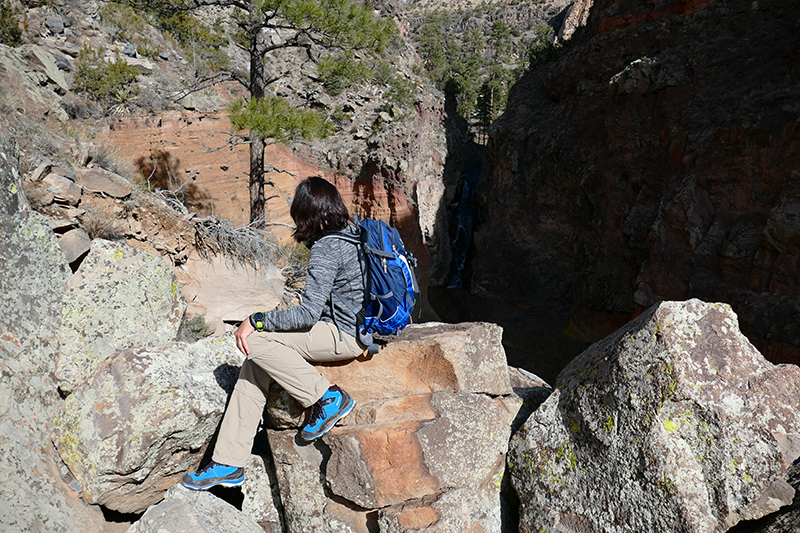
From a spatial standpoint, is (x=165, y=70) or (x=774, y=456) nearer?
(x=774, y=456)

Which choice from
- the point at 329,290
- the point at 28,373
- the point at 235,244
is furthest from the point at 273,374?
the point at 235,244

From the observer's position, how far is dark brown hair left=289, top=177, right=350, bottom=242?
2.43 metres

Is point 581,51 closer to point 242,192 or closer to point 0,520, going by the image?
point 242,192

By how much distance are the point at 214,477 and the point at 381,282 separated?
147 cm

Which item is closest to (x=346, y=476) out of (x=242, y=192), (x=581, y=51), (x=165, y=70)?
(x=242, y=192)

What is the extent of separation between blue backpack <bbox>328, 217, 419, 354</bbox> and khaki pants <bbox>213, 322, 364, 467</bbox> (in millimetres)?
165

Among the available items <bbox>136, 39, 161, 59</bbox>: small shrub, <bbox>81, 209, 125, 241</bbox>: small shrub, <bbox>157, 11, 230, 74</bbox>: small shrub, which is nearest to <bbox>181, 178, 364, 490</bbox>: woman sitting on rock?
<bbox>81, 209, 125, 241</bbox>: small shrub

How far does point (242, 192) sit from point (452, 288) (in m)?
13.5

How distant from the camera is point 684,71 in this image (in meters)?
11.3

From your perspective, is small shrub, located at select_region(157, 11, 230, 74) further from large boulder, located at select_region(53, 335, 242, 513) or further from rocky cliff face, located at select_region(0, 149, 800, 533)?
large boulder, located at select_region(53, 335, 242, 513)

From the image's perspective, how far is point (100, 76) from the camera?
7.87 m

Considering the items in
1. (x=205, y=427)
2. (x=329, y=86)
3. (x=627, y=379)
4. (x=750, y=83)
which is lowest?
(x=205, y=427)

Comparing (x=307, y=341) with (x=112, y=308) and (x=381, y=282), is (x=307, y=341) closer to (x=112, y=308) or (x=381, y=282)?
(x=381, y=282)

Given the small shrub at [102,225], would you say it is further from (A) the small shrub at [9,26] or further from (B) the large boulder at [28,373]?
(A) the small shrub at [9,26]
